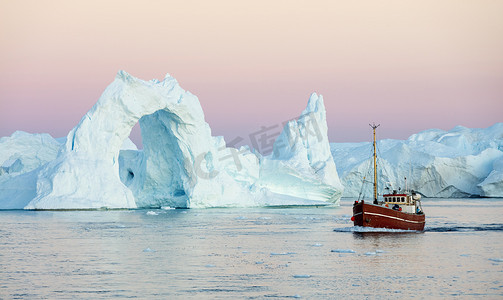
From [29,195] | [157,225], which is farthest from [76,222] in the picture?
[29,195]

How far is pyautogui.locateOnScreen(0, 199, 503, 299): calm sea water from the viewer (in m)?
13.0

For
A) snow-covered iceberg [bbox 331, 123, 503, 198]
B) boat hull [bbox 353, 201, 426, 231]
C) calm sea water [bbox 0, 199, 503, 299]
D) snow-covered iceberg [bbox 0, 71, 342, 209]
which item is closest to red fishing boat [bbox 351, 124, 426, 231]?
boat hull [bbox 353, 201, 426, 231]

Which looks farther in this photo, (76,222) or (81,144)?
(81,144)

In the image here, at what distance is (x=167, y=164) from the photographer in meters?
44.3

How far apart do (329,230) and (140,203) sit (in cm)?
2016

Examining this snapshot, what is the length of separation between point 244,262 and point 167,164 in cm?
2780

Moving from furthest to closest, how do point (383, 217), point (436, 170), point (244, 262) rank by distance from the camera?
1. point (436, 170)
2. point (383, 217)
3. point (244, 262)

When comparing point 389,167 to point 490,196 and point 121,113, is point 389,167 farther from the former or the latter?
point 121,113

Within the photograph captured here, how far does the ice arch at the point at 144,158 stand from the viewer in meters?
36.1

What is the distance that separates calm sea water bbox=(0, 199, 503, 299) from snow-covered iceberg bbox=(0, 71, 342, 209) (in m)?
7.95

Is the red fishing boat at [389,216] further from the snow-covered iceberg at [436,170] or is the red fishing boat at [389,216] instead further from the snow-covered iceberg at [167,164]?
the snow-covered iceberg at [436,170]

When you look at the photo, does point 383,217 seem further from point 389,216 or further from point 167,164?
point 167,164

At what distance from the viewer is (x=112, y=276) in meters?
14.6

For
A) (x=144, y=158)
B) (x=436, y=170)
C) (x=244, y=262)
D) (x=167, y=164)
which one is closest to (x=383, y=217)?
(x=244, y=262)
